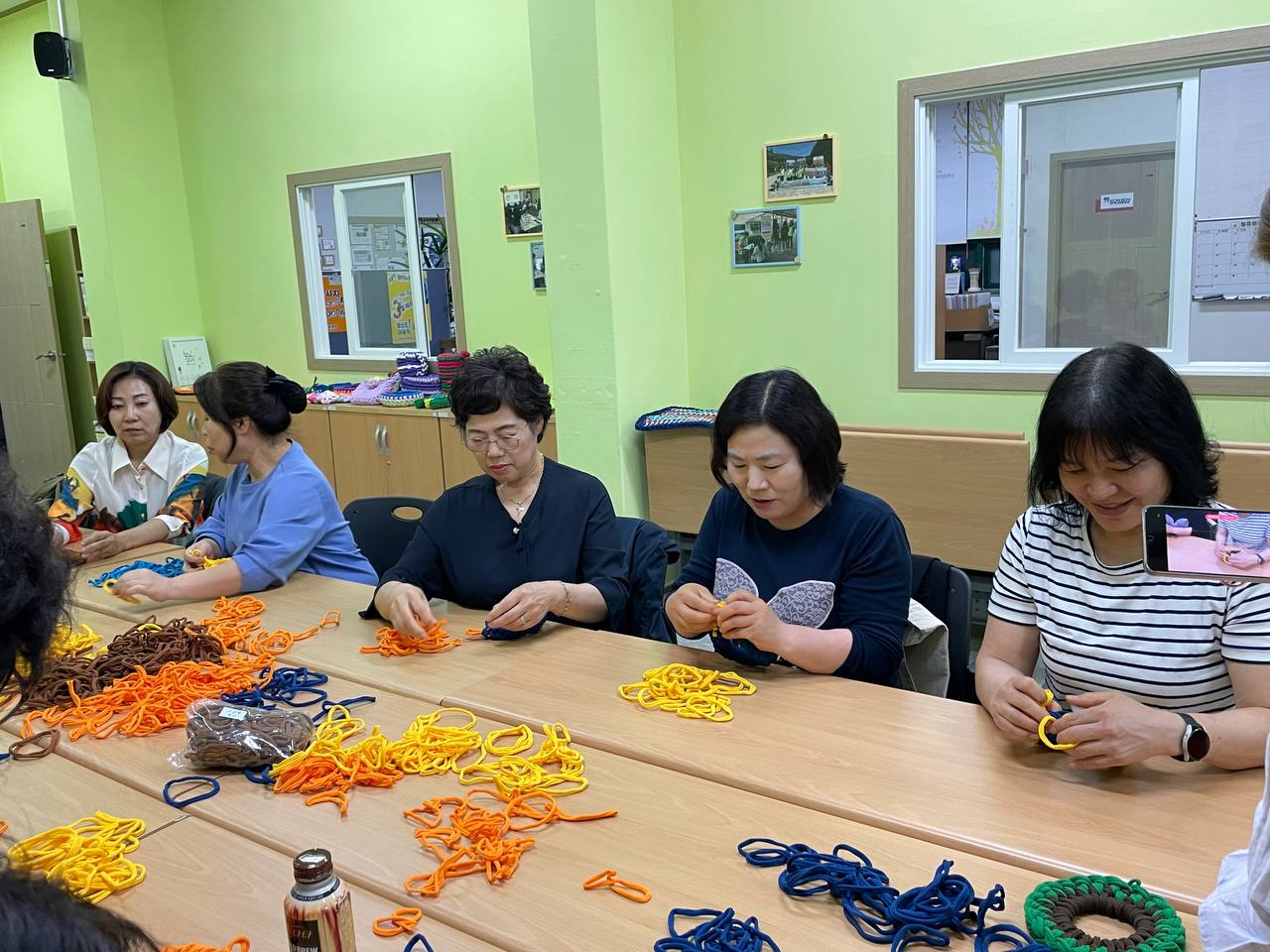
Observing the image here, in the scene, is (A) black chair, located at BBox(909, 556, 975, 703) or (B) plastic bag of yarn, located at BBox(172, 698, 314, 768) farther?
(A) black chair, located at BBox(909, 556, 975, 703)

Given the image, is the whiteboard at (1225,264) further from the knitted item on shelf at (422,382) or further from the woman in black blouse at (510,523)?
the knitted item on shelf at (422,382)

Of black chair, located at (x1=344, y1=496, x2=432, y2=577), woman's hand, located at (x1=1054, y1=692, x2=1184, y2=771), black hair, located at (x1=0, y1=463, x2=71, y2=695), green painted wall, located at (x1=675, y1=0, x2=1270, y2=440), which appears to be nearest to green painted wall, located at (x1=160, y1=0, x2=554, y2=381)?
green painted wall, located at (x1=675, y1=0, x2=1270, y2=440)

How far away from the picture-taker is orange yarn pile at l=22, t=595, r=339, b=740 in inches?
69.8

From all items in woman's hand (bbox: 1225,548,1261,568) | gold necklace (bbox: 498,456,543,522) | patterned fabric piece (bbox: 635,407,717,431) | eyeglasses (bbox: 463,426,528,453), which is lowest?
patterned fabric piece (bbox: 635,407,717,431)

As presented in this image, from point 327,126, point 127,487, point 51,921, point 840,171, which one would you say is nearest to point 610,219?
point 840,171

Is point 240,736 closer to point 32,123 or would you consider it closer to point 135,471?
point 135,471

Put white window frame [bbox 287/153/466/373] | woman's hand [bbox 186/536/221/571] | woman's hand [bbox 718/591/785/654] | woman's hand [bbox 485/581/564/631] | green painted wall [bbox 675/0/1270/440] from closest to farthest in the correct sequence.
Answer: woman's hand [bbox 718/591/785/654] < woman's hand [bbox 485/581/564/631] < woman's hand [bbox 186/536/221/571] < green painted wall [bbox 675/0/1270/440] < white window frame [bbox 287/153/466/373]

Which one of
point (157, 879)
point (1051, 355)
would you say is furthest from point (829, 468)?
point (1051, 355)

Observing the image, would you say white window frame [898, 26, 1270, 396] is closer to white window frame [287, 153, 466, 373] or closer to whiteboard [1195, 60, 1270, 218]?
whiteboard [1195, 60, 1270, 218]

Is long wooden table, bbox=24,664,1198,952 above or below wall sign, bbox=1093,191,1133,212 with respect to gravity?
below

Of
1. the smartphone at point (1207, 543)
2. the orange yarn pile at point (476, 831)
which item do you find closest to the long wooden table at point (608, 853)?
the orange yarn pile at point (476, 831)

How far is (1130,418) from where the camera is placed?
1.44 m

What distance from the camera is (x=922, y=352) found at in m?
4.04

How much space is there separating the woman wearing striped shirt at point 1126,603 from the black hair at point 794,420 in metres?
0.41
